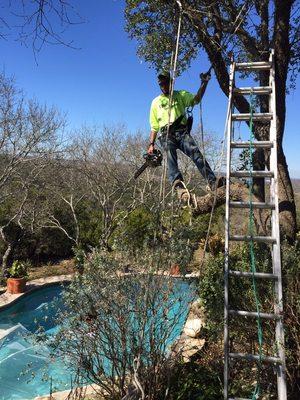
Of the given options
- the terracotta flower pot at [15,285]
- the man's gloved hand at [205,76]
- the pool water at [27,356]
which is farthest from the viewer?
the terracotta flower pot at [15,285]

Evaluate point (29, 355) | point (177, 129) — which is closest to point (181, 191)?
point (177, 129)

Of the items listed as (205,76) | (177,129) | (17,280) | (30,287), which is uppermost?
(205,76)

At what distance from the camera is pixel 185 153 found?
4.85 metres

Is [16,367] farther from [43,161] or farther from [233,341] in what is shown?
[43,161]

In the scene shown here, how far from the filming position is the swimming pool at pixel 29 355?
3.79 m

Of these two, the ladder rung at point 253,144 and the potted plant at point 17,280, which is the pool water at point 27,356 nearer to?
the potted plant at point 17,280

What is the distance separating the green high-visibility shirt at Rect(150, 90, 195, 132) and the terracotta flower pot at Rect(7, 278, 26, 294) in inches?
253

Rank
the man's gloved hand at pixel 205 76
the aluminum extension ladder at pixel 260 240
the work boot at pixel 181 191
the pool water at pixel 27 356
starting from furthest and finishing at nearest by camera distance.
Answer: the work boot at pixel 181 191 < the man's gloved hand at pixel 205 76 < the pool water at pixel 27 356 < the aluminum extension ladder at pixel 260 240

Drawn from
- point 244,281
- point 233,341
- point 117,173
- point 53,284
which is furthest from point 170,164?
point 117,173

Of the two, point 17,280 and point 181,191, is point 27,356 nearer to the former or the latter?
point 17,280

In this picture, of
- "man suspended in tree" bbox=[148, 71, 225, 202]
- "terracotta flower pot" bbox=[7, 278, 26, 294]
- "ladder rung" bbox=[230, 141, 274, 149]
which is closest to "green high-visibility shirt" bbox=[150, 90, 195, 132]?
"man suspended in tree" bbox=[148, 71, 225, 202]

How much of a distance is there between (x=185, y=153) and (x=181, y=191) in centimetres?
46

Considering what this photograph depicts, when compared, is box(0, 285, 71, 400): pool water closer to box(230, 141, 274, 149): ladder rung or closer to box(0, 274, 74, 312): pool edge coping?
box(0, 274, 74, 312): pool edge coping

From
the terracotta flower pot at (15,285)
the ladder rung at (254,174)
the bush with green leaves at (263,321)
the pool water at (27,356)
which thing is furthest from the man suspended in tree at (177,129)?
the terracotta flower pot at (15,285)
